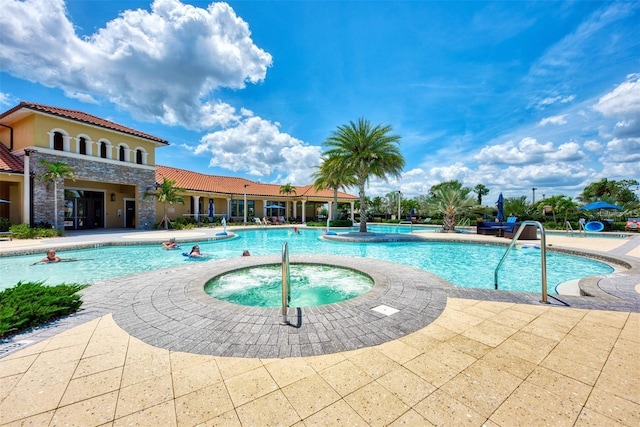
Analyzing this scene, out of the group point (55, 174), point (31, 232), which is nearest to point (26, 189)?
point (55, 174)

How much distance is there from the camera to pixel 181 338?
10.3 feet

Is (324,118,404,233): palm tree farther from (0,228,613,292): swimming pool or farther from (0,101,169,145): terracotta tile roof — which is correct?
(0,101,169,145): terracotta tile roof

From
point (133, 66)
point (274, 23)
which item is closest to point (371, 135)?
point (274, 23)

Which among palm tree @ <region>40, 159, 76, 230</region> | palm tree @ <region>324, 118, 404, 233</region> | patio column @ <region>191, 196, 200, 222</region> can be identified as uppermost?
palm tree @ <region>324, 118, 404, 233</region>

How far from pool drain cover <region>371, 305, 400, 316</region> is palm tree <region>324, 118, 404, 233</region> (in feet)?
47.3

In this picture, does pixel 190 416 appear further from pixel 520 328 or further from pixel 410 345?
pixel 520 328

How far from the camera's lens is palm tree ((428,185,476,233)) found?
2009 centimetres

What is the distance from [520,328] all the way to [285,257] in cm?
333

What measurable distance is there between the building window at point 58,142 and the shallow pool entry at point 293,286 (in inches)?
700

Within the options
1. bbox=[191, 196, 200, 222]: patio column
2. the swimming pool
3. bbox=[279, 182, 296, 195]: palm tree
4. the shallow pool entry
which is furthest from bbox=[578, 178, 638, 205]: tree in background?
bbox=[191, 196, 200, 222]: patio column

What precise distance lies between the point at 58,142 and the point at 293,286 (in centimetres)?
1953

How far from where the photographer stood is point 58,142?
16.0 meters

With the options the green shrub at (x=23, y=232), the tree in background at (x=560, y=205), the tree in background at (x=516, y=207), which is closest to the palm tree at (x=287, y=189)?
the green shrub at (x=23, y=232)

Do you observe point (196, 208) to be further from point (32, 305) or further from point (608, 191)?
point (608, 191)
